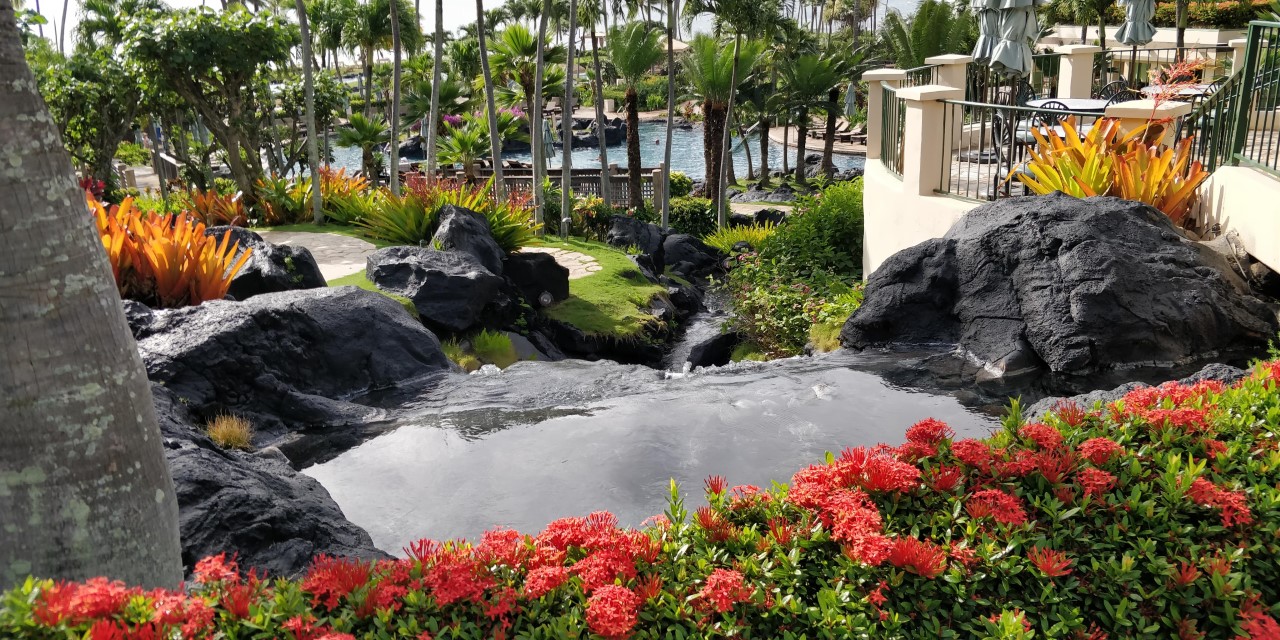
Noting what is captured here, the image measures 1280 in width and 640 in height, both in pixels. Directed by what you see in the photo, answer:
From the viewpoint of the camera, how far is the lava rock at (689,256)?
67.6ft

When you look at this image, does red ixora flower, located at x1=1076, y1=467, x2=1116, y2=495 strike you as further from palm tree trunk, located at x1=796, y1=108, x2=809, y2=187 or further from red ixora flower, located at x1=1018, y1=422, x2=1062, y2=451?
palm tree trunk, located at x1=796, y1=108, x2=809, y2=187

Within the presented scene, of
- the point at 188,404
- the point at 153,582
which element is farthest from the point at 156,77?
the point at 153,582

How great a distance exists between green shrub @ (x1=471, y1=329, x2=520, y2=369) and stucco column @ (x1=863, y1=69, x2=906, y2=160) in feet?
18.7

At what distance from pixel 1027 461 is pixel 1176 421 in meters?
0.89

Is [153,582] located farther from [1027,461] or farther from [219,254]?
[219,254]

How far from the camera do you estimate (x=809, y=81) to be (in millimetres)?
35812

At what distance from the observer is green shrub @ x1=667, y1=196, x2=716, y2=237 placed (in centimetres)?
2756

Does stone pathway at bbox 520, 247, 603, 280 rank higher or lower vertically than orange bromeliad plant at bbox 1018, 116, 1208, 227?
lower

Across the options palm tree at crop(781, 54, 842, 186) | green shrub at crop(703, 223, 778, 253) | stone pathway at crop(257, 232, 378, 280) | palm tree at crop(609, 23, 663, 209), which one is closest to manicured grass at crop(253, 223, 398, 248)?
stone pathway at crop(257, 232, 378, 280)

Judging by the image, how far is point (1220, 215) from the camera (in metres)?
8.45

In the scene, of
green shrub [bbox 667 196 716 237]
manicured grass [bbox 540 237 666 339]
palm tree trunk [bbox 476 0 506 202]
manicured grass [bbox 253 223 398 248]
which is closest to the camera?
manicured grass [bbox 540 237 666 339]

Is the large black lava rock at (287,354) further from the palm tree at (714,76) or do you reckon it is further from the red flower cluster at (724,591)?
the palm tree at (714,76)

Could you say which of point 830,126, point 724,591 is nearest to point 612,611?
point 724,591

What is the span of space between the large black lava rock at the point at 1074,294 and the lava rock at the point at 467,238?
18.6 feet
